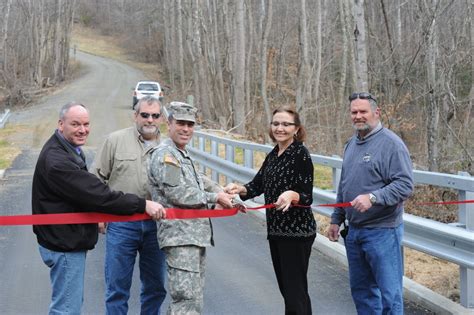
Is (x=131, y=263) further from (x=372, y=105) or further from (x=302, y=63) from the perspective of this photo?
(x=302, y=63)

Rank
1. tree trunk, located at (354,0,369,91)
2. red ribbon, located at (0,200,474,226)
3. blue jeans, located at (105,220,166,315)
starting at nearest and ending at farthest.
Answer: red ribbon, located at (0,200,474,226) < blue jeans, located at (105,220,166,315) < tree trunk, located at (354,0,369,91)

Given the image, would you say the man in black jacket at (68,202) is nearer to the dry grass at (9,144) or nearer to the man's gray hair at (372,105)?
the man's gray hair at (372,105)

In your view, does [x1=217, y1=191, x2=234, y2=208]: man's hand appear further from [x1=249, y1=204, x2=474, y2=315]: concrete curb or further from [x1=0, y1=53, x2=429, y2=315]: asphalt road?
[x1=249, y1=204, x2=474, y2=315]: concrete curb

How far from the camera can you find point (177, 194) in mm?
4434

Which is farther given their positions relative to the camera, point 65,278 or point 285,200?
point 285,200

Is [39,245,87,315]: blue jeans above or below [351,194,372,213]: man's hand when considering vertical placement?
below

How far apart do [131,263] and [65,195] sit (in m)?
1.12

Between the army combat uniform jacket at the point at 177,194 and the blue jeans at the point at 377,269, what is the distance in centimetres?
126

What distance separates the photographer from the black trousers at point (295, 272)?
485 centimetres

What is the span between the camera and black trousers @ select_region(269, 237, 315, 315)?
Answer: 4848 mm

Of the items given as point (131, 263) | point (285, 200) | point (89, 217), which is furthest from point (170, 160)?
point (131, 263)

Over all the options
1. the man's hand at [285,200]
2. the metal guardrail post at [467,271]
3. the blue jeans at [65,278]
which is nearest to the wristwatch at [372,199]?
the man's hand at [285,200]

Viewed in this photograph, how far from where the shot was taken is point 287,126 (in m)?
4.94

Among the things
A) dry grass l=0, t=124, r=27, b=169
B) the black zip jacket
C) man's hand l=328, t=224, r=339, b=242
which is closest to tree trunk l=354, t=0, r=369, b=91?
man's hand l=328, t=224, r=339, b=242
